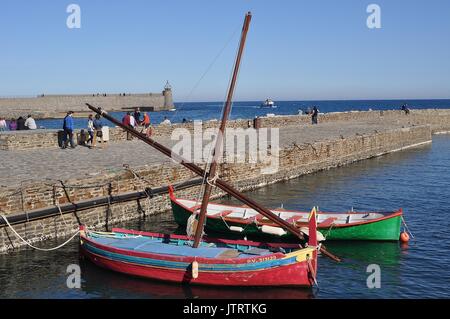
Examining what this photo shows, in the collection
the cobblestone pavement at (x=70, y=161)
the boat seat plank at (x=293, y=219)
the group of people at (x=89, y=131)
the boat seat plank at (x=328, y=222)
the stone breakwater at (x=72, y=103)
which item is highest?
the stone breakwater at (x=72, y=103)

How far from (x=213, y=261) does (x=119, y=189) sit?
27.8 feet

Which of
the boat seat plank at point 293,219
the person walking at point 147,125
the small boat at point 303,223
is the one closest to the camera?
the small boat at point 303,223

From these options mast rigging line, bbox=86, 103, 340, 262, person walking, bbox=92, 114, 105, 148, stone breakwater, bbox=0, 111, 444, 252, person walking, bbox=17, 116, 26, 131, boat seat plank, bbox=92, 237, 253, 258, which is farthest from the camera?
person walking, bbox=17, 116, 26, 131

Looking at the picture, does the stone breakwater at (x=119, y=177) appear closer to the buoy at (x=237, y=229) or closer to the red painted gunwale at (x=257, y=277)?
the buoy at (x=237, y=229)

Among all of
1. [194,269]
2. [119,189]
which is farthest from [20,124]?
[194,269]

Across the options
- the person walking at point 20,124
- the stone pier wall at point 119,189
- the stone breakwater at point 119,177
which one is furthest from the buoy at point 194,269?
the person walking at point 20,124

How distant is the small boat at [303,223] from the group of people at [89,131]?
33.1ft

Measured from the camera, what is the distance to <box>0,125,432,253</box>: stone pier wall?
1792 cm

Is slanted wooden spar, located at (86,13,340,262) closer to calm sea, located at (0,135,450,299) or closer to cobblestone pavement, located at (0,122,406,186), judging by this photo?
calm sea, located at (0,135,450,299)

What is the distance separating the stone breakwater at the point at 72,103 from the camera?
111m

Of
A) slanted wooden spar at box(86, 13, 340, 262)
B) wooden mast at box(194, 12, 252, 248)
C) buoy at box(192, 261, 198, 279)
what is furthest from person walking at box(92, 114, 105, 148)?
buoy at box(192, 261, 198, 279)

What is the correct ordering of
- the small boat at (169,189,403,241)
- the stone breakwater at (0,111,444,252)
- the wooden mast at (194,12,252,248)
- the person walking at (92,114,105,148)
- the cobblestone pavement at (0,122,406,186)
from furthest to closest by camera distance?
the person walking at (92,114,105,148), the cobblestone pavement at (0,122,406,186), the small boat at (169,189,403,241), the stone breakwater at (0,111,444,252), the wooden mast at (194,12,252,248)

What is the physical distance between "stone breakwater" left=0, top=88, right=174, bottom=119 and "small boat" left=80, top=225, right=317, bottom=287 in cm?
9670
